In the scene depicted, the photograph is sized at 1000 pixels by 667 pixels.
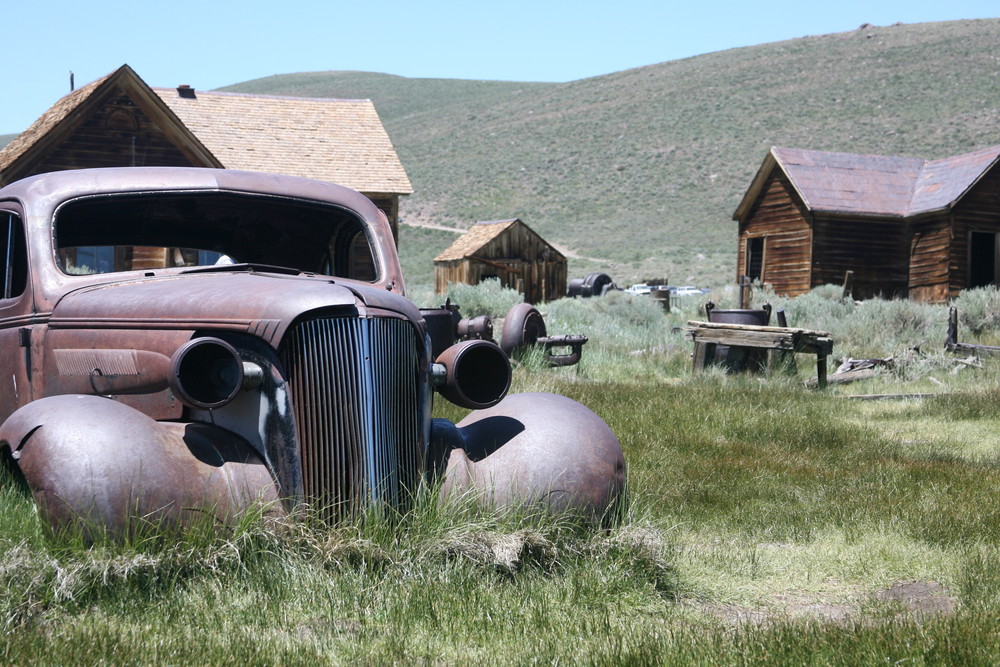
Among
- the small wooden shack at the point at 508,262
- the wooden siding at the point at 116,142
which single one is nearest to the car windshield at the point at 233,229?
the wooden siding at the point at 116,142

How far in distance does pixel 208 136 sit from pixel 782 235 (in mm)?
15751

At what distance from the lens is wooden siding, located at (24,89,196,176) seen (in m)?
19.8

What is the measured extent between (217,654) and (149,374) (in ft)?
4.57

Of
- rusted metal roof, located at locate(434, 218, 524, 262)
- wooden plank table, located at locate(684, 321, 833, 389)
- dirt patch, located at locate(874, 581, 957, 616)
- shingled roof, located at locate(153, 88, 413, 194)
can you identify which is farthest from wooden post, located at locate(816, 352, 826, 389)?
rusted metal roof, located at locate(434, 218, 524, 262)

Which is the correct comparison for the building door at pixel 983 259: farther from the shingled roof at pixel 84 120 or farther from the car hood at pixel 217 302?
the car hood at pixel 217 302

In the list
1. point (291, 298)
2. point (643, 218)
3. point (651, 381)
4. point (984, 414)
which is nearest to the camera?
point (291, 298)

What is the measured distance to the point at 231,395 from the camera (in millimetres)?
3838

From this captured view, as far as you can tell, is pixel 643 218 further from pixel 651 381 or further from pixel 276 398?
pixel 276 398

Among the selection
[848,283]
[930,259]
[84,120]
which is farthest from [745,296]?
[84,120]

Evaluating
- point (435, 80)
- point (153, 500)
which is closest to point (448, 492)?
point (153, 500)

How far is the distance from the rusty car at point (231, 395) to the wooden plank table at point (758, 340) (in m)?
8.83

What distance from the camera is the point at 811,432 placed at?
9.04 m

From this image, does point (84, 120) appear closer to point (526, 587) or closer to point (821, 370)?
point (821, 370)

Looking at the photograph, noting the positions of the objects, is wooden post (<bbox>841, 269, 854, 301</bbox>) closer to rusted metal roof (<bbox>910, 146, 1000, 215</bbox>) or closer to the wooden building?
rusted metal roof (<bbox>910, 146, 1000, 215</bbox>)
